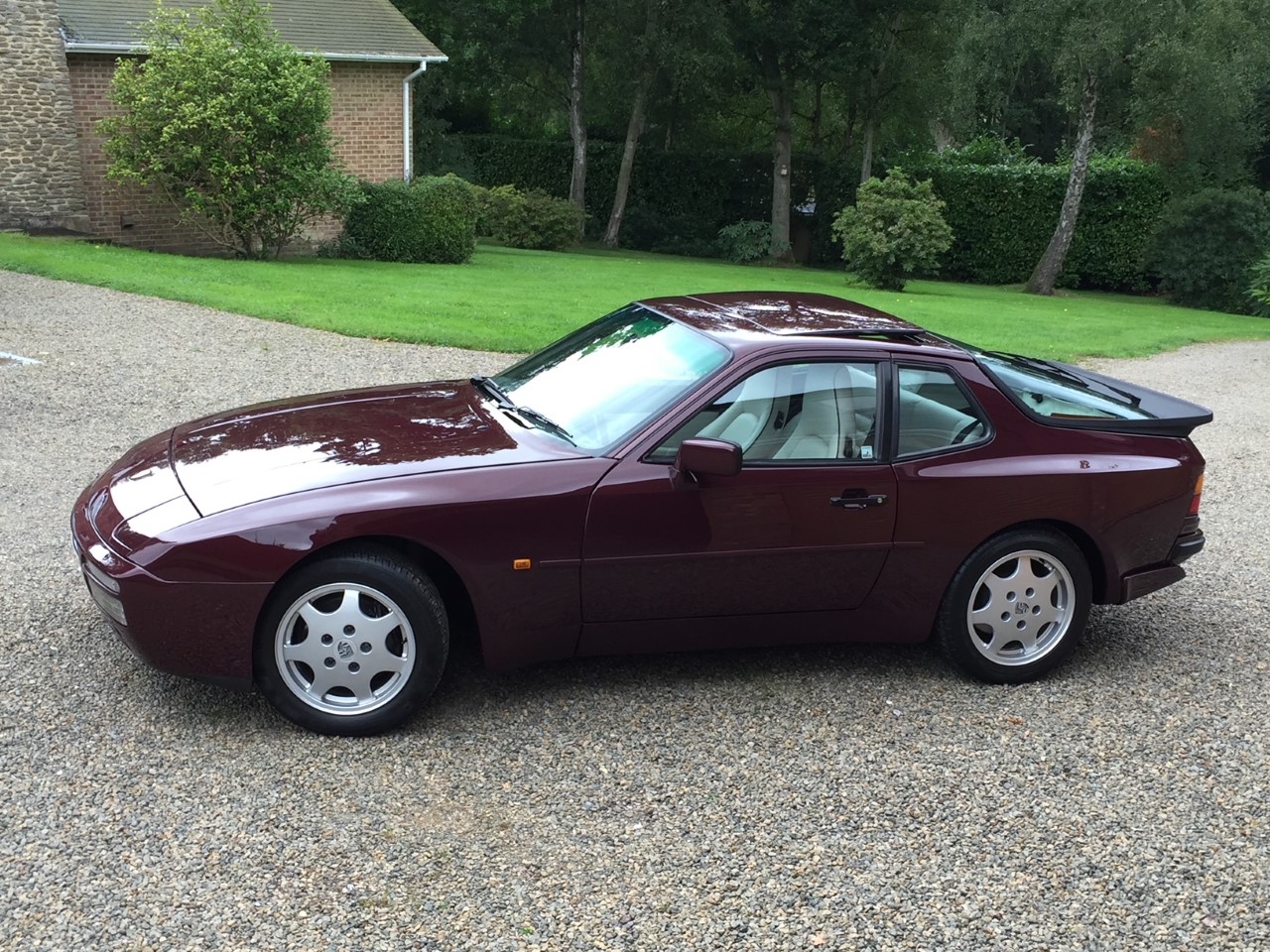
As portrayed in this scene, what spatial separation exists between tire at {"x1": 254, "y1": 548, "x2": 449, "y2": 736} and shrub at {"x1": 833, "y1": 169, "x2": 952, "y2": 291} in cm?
1980

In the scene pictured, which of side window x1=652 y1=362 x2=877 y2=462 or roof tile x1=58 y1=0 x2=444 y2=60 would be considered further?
roof tile x1=58 y1=0 x2=444 y2=60

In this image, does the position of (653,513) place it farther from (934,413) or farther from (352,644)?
(934,413)

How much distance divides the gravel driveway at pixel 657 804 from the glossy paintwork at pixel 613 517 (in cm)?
32

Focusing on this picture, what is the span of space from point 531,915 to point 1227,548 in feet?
17.5

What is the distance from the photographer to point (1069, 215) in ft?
87.3

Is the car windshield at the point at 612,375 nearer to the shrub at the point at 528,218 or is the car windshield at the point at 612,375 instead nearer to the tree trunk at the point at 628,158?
the shrub at the point at 528,218

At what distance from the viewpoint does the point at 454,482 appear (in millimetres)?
4070

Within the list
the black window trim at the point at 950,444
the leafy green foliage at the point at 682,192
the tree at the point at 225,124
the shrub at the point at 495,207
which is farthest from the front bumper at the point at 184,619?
the leafy green foliage at the point at 682,192

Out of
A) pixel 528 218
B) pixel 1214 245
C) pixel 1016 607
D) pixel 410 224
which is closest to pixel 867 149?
pixel 1214 245

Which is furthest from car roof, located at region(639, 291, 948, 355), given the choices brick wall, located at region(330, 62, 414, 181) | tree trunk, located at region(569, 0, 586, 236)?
tree trunk, located at region(569, 0, 586, 236)

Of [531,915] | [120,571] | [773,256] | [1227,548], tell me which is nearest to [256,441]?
[120,571]

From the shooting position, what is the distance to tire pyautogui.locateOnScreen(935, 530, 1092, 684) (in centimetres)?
468

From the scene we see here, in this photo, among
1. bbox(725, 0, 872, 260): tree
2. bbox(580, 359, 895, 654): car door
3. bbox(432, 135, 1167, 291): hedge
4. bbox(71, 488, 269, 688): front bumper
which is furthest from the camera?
bbox(725, 0, 872, 260): tree

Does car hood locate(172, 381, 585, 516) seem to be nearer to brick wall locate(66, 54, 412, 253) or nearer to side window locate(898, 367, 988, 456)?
side window locate(898, 367, 988, 456)
